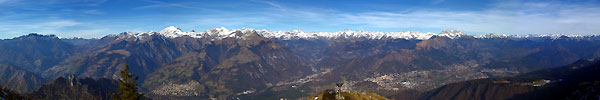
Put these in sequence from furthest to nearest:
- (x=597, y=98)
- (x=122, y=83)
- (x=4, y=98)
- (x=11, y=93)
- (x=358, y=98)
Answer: (x=597, y=98) < (x=358, y=98) < (x=11, y=93) < (x=4, y=98) < (x=122, y=83)

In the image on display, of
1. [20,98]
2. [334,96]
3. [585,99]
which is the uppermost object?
[20,98]

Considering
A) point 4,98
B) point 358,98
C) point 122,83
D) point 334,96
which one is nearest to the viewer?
point 122,83

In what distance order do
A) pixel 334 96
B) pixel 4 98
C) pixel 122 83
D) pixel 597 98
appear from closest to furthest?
1. pixel 122 83
2. pixel 4 98
3. pixel 334 96
4. pixel 597 98

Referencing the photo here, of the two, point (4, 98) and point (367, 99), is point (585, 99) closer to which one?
point (367, 99)

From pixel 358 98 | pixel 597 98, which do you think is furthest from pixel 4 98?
pixel 597 98

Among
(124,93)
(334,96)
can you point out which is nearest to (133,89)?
(124,93)

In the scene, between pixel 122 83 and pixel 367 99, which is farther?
pixel 367 99

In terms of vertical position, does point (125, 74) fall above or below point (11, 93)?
above

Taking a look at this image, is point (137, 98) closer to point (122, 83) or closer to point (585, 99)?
point (122, 83)

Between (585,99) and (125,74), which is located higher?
(125,74)
